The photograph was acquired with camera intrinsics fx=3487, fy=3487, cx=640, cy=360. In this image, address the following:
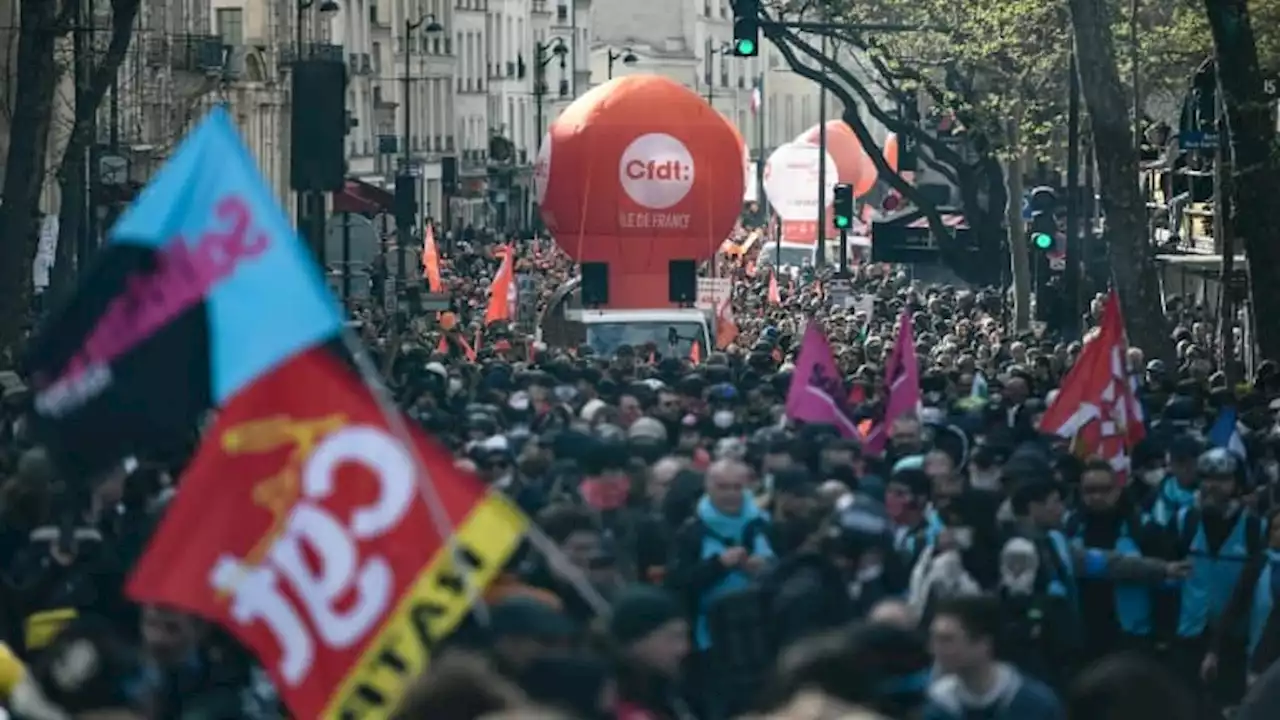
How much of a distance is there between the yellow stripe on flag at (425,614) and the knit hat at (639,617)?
634 millimetres

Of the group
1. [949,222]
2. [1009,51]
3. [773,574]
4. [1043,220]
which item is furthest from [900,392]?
[949,222]

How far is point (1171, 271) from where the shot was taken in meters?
52.2

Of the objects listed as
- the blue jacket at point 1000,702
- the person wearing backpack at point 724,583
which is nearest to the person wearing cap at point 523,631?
the blue jacket at point 1000,702

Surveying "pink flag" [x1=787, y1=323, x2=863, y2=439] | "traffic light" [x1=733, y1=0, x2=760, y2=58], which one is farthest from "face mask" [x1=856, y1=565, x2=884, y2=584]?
"traffic light" [x1=733, y1=0, x2=760, y2=58]

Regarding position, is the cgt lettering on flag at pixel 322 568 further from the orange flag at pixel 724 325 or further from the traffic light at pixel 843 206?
the traffic light at pixel 843 206

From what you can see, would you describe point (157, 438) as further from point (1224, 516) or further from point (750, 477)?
point (1224, 516)

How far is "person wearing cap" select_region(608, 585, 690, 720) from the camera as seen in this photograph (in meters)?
9.49

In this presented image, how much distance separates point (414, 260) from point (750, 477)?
33.4m

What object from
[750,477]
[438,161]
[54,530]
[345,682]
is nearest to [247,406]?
[345,682]

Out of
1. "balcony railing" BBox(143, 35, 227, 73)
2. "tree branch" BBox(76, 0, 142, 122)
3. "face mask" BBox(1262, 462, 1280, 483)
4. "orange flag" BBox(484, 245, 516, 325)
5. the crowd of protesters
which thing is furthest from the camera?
"balcony railing" BBox(143, 35, 227, 73)

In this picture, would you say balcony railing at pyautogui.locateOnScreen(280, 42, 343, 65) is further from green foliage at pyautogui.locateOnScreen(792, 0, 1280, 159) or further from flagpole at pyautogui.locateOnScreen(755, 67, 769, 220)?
flagpole at pyautogui.locateOnScreen(755, 67, 769, 220)

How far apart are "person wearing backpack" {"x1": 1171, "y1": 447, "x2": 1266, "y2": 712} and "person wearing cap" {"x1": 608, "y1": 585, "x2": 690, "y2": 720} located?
218 inches

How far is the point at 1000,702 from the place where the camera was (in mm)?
9758

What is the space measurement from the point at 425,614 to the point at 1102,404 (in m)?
10.6
